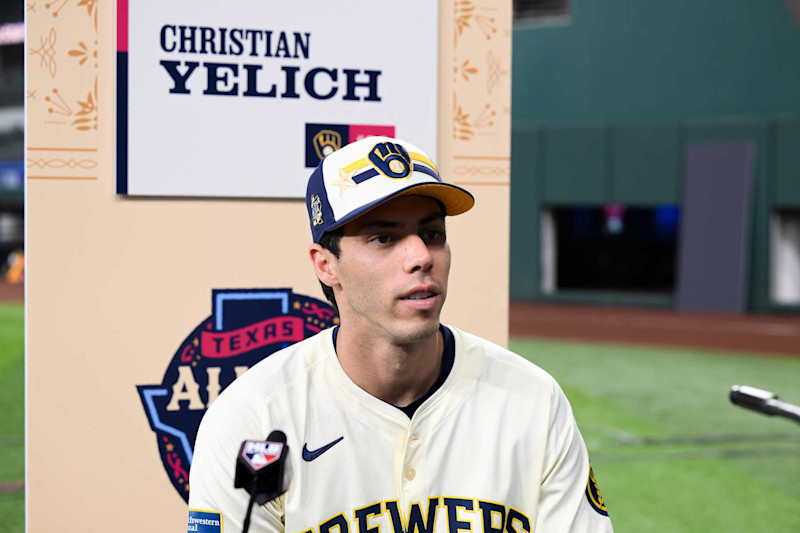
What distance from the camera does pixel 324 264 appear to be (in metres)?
2.29

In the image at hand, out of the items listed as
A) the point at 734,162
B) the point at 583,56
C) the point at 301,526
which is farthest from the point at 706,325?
the point at 301,526

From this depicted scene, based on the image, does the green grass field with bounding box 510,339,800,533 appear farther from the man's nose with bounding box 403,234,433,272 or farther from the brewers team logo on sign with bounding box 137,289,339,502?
the man's nose with bounding box 403,234,433,272

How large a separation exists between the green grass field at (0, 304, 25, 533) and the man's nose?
161 inches

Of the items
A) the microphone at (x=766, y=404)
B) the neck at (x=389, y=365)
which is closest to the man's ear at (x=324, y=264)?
Result: the neck at (x=389, y=365)

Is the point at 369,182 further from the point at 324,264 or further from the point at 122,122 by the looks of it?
the point at 122,122

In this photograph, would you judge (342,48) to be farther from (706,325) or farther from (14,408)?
(706,325)

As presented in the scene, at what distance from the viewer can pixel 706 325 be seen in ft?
43.8

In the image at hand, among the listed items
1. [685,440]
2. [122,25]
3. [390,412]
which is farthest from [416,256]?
[685,440]

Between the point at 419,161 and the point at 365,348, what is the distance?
1.50 feet

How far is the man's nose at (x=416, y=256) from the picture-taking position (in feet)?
6.93

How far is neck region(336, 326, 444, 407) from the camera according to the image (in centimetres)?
221

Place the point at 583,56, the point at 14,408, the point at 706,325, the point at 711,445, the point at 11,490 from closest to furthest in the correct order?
1. the point at 11,490
2. the point at 711,445
3. the point at 14,408
4. the point at 706,325
5. the point at 583,56

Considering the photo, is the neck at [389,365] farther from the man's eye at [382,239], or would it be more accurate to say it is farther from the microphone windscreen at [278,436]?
the microphone windscreen at [278,436]

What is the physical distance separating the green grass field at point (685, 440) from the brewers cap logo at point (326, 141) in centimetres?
341
